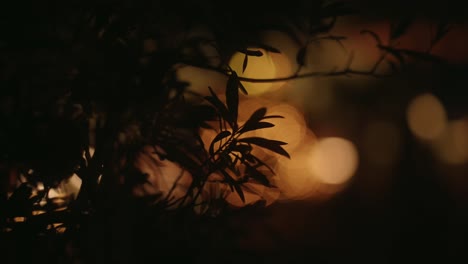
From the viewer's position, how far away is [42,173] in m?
1.02

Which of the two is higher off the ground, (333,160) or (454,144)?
(454,144)

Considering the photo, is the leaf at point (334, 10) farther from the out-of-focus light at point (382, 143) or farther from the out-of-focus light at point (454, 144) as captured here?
the out-of-focus light at point (454, 144)

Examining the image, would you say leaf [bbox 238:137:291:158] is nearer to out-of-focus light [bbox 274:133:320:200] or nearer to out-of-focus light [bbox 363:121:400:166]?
out-of-focus light [bbox 363:121:400:166]

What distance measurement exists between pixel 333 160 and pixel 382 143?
10.4 ft

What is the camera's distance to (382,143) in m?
7.16

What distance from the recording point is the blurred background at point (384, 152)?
13.3ft

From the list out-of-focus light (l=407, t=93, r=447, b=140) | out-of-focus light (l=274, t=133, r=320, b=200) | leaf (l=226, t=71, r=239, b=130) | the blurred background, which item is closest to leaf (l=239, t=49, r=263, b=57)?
leaf (l=226, t=71, r=239, b=130)

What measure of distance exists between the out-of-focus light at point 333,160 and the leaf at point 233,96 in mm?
6947

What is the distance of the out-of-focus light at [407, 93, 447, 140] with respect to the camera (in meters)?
6.60

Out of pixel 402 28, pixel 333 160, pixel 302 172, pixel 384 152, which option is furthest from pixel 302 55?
pixel 333 160

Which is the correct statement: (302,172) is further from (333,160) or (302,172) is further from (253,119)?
(253,119)

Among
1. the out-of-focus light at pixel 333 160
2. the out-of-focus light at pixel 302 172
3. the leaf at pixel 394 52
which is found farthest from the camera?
the out-of-focus light at pixel 302 172

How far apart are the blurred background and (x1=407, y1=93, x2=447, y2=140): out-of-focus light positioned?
16 mm

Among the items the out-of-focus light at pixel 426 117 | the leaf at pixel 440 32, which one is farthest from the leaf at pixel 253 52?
the out-of-focus light at pixel 426 117
